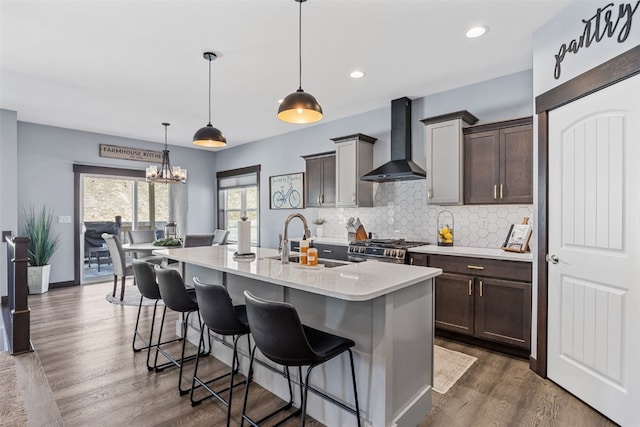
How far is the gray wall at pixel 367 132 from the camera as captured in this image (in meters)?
3.61

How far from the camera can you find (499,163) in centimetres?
337

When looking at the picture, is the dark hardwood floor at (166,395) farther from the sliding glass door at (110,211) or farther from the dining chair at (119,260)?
the sliding glass door at (110,211)

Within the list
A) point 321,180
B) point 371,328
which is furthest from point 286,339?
point 321,180

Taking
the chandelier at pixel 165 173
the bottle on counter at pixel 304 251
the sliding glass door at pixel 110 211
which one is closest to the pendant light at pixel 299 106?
the bottle on counter at pixel 304 251

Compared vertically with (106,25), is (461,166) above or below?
below

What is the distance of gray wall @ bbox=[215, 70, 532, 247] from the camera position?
11.8 feet

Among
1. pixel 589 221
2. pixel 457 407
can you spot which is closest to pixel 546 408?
pixel 457 407

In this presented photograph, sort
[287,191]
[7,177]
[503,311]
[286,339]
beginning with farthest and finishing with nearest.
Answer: [287,191] → [7,177] → [503,311] → [286,339]

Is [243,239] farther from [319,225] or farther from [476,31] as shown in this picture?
[319,225]

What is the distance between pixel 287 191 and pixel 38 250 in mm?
4095

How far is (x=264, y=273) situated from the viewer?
2.05 metres

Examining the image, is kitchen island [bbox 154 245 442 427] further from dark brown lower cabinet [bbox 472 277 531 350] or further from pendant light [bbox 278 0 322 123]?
dark brown lower cabinet [bbox 472 277 531 350]

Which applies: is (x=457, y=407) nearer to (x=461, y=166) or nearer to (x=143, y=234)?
(x=461, y=166)

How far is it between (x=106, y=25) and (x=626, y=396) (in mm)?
4474
